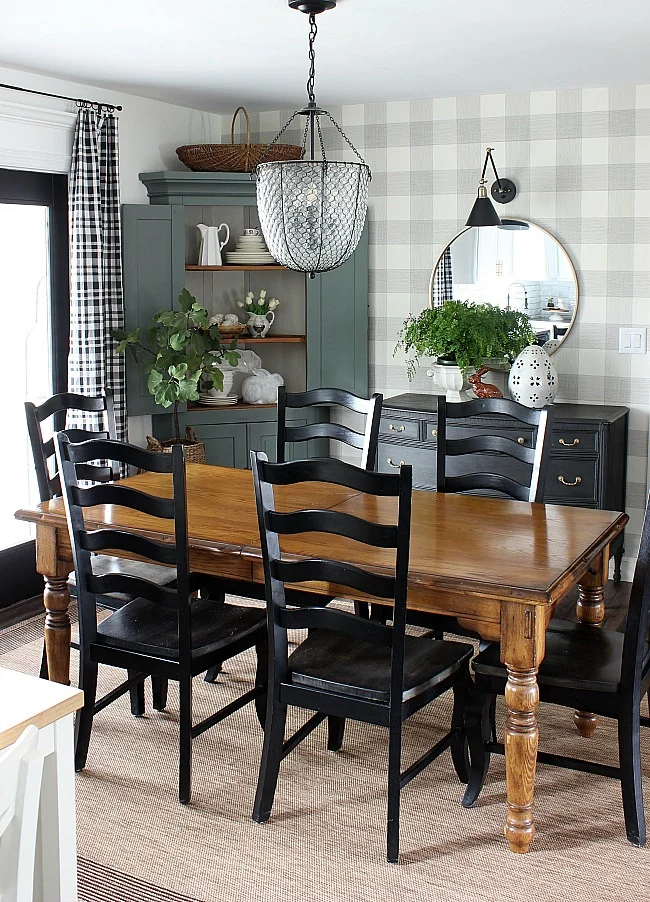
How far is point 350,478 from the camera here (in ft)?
8.04

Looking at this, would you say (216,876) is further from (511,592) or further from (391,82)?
(391,82)

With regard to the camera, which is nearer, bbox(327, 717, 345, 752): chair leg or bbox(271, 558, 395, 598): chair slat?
bbox(271, 558, 395, 598): chair slat

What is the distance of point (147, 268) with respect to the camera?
4.92 m

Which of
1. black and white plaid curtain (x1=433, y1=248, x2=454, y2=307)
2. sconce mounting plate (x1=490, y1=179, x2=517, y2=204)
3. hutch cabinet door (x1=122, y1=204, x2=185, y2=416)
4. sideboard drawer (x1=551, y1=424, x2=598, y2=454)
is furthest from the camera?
black and white plaid curtain (x1=433, y1=248, x2=454, y2=307)

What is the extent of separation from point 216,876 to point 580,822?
102 centimetres

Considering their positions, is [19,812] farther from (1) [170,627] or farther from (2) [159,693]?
(2) [159,693]

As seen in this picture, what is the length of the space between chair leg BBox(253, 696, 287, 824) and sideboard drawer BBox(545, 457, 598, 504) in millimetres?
2214

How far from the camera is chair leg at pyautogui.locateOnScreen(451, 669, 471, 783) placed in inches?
112

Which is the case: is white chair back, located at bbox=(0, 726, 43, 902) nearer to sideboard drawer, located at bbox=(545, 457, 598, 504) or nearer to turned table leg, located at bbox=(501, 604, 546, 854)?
turned table leg, located at bbox=(501, 604, 546, 854)

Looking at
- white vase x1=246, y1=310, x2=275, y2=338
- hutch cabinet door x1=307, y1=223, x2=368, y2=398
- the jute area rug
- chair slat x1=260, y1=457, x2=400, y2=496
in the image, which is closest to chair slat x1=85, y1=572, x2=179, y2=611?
chair slat x1=260, y1=457, x2=400, y2=496

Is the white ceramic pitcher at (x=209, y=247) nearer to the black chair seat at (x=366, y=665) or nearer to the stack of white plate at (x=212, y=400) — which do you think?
the stack of white plate at (x=212, y=400)

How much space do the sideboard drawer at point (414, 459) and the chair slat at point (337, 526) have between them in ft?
7.66

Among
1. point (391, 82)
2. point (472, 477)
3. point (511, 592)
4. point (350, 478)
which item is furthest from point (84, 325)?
point (511, 592)

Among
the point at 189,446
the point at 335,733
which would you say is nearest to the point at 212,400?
the point at 189,446
